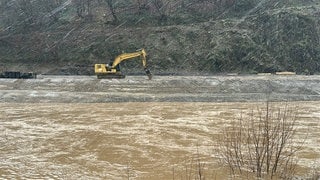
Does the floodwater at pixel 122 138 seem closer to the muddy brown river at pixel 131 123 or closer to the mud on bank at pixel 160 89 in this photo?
the muddy brown river at pixel 131 123

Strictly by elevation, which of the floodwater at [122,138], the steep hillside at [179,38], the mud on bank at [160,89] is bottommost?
the floodwater at [122,138]

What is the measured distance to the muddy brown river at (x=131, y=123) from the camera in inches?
576

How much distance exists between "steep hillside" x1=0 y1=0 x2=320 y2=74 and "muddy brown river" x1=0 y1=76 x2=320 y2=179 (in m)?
10.8

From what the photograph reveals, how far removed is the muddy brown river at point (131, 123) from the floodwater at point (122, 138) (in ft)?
0.12

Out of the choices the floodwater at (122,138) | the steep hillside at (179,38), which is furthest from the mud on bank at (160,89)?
the steep hillside at (179,38)

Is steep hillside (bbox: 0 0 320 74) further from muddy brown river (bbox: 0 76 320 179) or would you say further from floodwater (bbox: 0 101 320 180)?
floodwater (bbox: 0 101 320 180)

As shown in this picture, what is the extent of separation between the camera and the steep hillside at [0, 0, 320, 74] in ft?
162

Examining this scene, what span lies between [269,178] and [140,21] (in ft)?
160

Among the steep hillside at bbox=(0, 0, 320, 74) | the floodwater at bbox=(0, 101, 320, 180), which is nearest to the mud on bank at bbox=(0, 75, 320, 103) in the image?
the floodwater at bbox=(0, 101, 320, 180)

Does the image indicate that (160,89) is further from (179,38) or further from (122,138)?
(179,38)

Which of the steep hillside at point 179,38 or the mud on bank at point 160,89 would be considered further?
the steep hillside at point 179,38

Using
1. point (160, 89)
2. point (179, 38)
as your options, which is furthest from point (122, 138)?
point (179, 38)

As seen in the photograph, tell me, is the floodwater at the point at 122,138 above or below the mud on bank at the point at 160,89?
below

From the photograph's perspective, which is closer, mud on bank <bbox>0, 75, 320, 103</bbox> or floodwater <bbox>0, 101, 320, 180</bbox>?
floodwater <bbox>0, 101, 320, 180</bbox>
